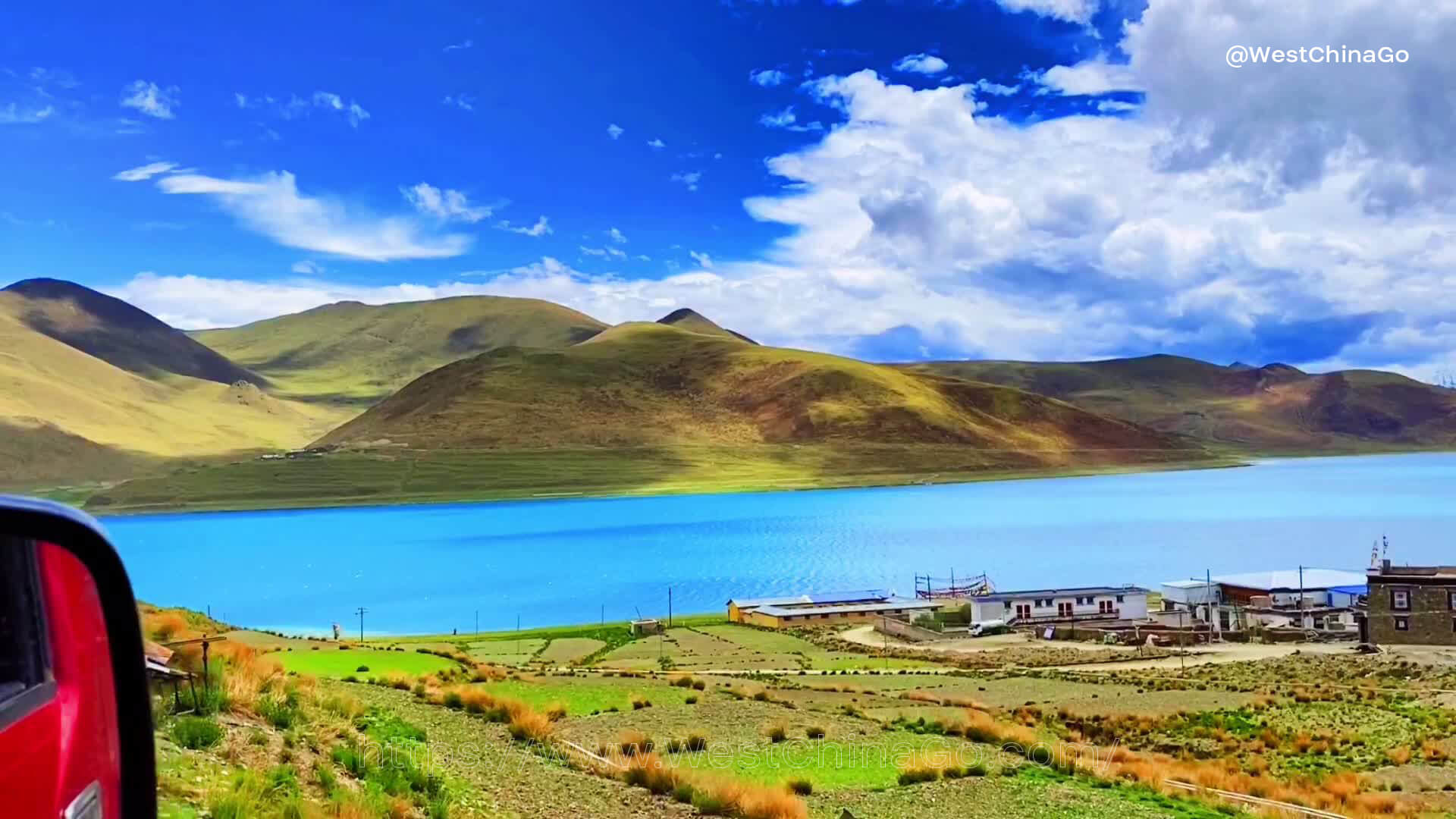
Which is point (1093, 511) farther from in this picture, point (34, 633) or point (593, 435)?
point (34, 633)

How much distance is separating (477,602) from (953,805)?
5661cm

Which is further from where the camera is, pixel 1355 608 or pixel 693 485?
pixel 693 485

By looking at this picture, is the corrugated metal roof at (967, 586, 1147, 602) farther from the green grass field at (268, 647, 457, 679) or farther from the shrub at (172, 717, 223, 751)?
the shrub at (172, 717, 223, 751)

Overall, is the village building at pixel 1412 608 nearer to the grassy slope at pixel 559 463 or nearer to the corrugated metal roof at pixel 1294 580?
the corrugated metal roof at pixel 1294 580

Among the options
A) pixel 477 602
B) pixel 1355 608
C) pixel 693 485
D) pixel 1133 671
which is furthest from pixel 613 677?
pixel 693 485

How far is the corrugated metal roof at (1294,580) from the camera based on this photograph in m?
53.3

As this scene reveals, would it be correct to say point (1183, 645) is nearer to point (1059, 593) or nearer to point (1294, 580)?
point (1059, 593)

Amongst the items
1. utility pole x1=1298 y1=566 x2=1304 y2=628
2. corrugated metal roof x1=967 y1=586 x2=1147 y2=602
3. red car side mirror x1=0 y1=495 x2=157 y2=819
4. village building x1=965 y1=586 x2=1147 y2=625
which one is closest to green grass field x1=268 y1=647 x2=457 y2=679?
red car side mirror x1=0 y1=495 x2=157 y2=819

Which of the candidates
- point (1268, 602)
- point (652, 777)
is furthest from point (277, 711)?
point (1268, 602)

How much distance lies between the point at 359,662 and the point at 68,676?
923 inches

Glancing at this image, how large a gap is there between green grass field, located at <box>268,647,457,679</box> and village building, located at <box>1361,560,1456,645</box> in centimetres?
3301

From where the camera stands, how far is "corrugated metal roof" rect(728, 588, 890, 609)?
5584cm

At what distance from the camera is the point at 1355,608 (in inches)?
1887

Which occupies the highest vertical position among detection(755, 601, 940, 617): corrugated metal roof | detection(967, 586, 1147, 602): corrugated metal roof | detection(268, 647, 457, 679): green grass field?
detection(268, 647, 457, 679): green grass field
